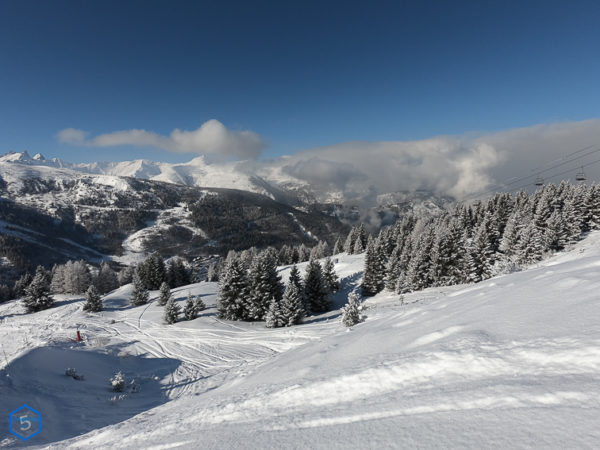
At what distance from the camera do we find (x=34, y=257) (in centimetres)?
16362

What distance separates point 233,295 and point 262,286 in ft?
12.9

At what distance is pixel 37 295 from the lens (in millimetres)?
42438

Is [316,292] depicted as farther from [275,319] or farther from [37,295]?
[37,295]

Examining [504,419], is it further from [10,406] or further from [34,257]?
[34,257]

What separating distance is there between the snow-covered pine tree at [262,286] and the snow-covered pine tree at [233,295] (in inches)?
32.8

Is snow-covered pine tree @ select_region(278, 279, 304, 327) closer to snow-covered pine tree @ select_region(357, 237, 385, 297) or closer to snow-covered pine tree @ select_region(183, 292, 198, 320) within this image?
snow-covered pine tree @ select_region(183, 292, 198, 320)

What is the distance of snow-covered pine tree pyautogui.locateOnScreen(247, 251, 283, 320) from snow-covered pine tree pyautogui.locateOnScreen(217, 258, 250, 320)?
2.73ft

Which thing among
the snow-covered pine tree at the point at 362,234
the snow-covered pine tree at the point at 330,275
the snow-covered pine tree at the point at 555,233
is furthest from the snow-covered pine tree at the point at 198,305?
the snow-covered pine tree at the point at 362,234

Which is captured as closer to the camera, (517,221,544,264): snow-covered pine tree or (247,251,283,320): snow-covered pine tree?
(517,221,544,264): snow-covered pine tree

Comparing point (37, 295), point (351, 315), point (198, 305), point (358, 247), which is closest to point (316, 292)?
point (198, 305)

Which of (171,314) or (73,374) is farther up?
(73,374)

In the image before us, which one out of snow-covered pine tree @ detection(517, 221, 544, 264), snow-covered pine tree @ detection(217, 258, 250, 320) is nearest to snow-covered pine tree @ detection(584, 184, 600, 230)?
snow-covered pine tree @ detection(517, 221, 544, 264)

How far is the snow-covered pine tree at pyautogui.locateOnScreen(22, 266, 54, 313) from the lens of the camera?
41.8 metres

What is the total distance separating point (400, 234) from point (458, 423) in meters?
67.7
